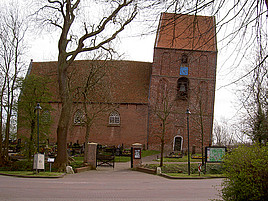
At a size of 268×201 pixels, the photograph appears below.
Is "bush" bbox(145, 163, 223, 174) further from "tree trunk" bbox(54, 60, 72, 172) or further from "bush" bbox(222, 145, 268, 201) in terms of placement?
"bush" bbox(222, 145, 268, 201)

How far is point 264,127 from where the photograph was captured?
27469 mm

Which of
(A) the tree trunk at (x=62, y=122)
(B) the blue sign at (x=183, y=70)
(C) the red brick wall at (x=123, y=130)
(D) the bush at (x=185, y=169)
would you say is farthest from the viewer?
(C) the red brick wall at (x=123, y=130)

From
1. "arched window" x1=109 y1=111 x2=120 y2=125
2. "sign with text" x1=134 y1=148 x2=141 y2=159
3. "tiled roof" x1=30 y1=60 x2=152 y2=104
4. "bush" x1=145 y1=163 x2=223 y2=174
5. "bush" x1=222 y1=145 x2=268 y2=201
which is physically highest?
"tiled roof" x1=30 y1=60 x2=152 y2=104

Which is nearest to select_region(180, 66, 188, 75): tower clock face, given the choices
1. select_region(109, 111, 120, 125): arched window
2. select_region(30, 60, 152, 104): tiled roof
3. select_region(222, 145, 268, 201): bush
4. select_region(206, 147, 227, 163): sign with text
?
select_region(30, 60, 152, 104): tiled roof

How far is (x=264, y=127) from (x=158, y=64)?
15844mm

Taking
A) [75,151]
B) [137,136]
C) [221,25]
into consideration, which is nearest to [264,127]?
[137,136]

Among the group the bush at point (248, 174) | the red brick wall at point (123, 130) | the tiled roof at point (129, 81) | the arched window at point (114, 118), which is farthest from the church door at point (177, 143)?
the bush at point (248, 174)

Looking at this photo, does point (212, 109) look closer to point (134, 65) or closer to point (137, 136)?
point (137, 136)

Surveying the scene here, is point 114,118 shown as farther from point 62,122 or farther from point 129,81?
point 62,122

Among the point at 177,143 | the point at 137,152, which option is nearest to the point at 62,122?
the point at 137,152

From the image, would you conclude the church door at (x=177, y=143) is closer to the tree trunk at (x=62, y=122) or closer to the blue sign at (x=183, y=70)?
the blue sign at (x=183, y=70)

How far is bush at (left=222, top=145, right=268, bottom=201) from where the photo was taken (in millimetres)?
6062

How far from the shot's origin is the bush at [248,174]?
6.06 m

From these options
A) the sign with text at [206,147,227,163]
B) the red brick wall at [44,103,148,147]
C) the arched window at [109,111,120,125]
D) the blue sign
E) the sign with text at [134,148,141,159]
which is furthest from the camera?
the arched window at [109,111,120,125]
